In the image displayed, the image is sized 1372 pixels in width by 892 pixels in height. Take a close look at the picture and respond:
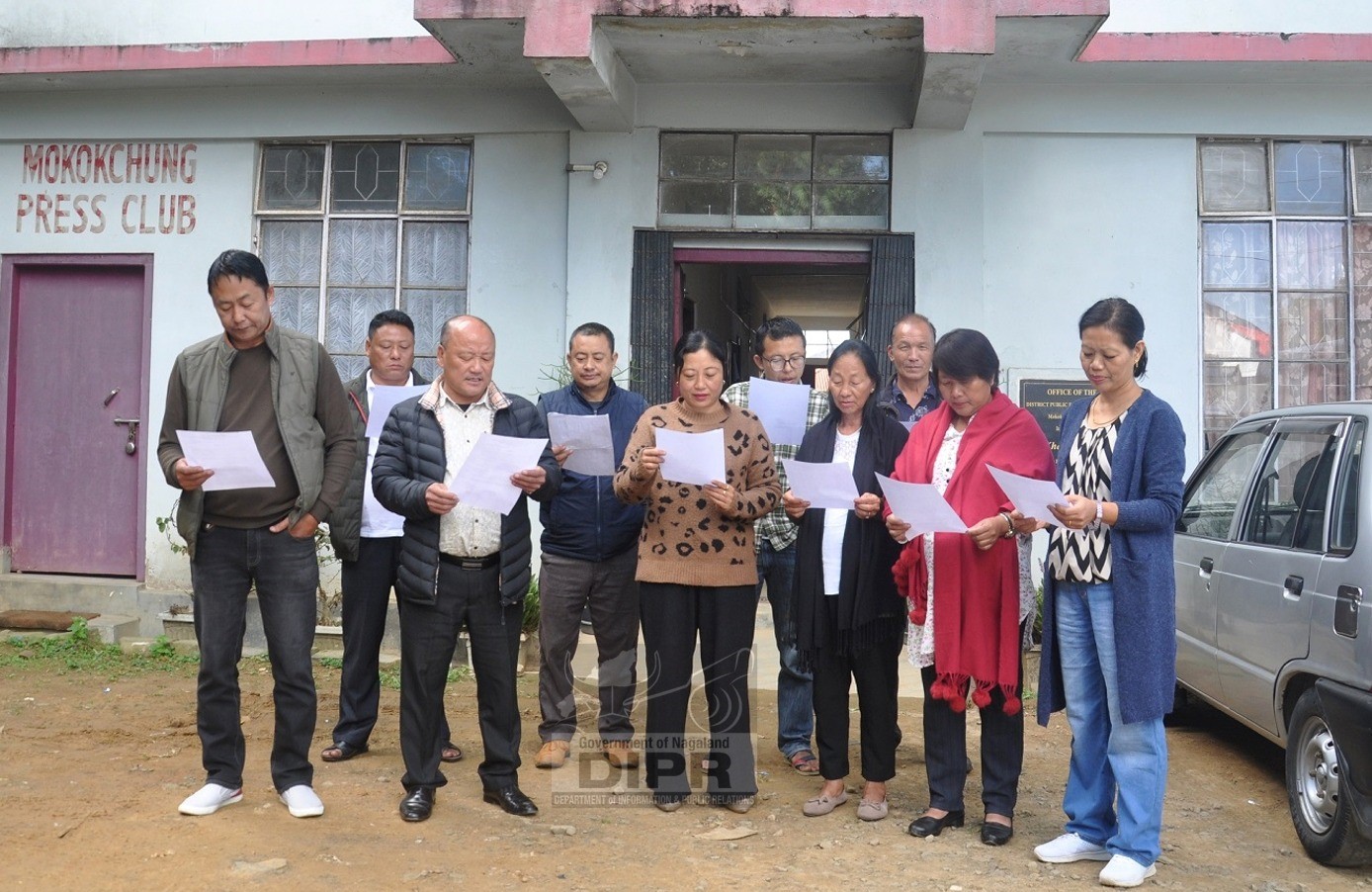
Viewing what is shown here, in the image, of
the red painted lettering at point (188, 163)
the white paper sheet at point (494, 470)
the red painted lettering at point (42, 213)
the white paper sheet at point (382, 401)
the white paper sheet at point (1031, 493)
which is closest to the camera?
the white paper sheet at point (1031, 493)

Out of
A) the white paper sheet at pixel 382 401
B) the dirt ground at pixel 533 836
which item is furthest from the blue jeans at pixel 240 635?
the white paper sheet at pixel 382 401

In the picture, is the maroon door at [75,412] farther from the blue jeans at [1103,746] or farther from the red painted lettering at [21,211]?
the blue jeans at [1103,746]

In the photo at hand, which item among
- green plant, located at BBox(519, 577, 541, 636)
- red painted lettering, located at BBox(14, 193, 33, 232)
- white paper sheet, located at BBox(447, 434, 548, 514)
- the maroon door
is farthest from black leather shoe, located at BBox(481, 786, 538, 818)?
red painted lettering, located at BBox(14, 193, 33, 232)

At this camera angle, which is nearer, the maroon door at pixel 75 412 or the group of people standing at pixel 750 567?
the group of people standing at pixel 750 567

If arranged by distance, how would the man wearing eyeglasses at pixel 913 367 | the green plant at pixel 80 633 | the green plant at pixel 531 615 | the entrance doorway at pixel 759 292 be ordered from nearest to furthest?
1. the man wearing eyeglasses at pixel 913 367
2. the green plant at pixel 531 615
3. the green plant at pixel 80 633
4. the entrance doorway at pixel 759 292

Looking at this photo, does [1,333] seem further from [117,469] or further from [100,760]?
[100,760]

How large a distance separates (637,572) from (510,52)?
159 inches

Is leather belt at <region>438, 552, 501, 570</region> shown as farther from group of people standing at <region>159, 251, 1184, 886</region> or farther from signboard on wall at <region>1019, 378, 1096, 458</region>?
signboard on wall at <region>1019, 378, 1096, 458</region>

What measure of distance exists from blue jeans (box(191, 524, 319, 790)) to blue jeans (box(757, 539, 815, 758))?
6.25 ft

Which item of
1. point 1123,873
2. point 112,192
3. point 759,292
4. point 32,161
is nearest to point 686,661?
point 1123,873

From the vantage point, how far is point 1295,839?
13.7 ft

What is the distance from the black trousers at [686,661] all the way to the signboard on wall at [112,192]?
5.44 metres

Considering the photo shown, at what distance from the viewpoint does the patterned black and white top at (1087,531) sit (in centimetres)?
364

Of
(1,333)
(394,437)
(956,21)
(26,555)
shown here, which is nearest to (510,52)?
(956,21)
